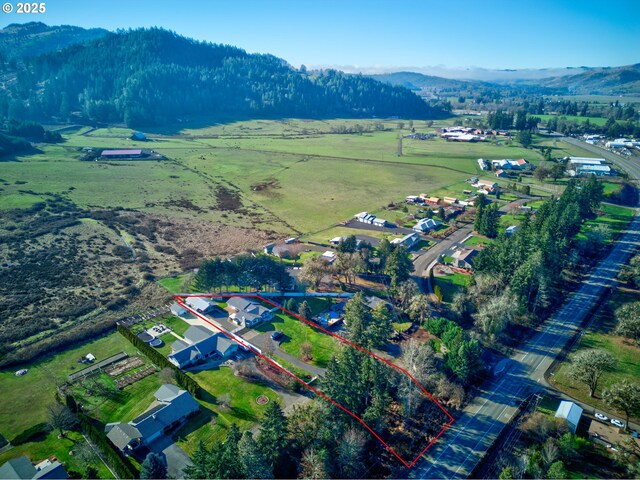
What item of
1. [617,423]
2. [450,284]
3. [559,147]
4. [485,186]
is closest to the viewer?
[617,423]

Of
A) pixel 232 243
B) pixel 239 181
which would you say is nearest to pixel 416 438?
pixel 232 243

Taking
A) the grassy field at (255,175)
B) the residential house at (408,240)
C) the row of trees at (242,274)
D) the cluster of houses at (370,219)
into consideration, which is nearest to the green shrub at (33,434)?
the row of trees at (242,274)

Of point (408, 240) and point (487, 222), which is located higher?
point (487, 222)

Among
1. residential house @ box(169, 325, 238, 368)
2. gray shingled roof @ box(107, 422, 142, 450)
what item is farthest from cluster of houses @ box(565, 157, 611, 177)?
gray shingled roof @ box(107, 422, 142, 450)

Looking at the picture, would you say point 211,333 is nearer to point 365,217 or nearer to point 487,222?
point 365,217

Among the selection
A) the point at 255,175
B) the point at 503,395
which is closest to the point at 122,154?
the point at 255,175

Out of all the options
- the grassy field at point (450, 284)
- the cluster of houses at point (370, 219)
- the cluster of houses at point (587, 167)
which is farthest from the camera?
the cluster of houses at point (587, 167)

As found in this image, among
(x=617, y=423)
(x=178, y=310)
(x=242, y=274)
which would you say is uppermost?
(x=242, y=274)

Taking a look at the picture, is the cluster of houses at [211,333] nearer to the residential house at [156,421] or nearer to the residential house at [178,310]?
the residential house at [178,310]
